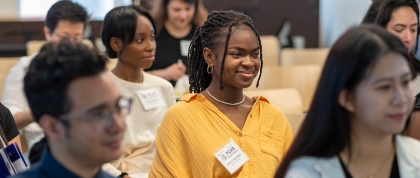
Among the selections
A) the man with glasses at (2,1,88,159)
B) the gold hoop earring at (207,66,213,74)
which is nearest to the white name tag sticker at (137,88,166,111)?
the man with glasses at (2,1,88,159)

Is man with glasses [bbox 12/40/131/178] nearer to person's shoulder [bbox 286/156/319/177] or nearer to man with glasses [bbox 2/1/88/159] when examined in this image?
person's shoulder [bbox 286/156/319/177]

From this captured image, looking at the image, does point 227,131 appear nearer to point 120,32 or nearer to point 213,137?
point 213,137

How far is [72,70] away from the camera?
1.49 metres

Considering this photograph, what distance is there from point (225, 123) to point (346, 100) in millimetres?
819

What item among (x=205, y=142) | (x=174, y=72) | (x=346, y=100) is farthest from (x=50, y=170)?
(x=174, y=72)

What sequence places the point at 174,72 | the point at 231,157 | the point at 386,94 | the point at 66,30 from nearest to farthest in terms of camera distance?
the point at 386,94 → the point at 231,157 → the point at 66,30 → the point at 174,72

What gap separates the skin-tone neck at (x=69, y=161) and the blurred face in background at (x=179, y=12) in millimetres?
3368

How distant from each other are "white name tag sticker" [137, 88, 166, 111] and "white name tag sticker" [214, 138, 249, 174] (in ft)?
3.21

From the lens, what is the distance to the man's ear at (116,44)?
327cm

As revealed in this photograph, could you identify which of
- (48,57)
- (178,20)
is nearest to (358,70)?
(48,57)

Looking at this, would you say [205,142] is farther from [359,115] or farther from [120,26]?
[120,26]

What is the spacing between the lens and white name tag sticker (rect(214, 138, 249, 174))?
2295 mm

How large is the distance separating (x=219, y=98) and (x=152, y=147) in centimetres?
87

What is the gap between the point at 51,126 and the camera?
1.50m
